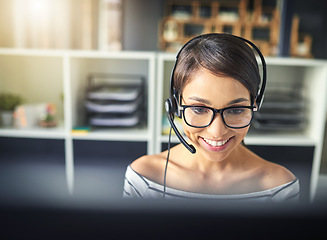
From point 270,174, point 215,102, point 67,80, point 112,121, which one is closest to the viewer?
point 215,102

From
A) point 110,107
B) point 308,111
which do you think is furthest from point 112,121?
point 308,111

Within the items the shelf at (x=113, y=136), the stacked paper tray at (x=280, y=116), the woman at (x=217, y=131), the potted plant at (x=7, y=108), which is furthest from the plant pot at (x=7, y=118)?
the woman at (x=217, y=131)

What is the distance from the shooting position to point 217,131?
19.2 inches

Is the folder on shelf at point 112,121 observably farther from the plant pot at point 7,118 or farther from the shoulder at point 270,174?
the shoulder at point 270,174

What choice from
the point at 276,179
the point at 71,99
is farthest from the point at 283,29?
the point at 276,179

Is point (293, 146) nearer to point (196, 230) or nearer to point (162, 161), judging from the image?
point (162, 161)

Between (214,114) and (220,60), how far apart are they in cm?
8

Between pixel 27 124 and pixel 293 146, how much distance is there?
4.58 feet

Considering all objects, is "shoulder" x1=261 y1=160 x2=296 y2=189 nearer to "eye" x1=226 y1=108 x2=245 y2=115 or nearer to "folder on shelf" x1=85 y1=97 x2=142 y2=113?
"eye" x1=226 y1=108 x2=245 y2=115

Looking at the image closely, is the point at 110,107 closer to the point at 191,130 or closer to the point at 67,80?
the point at 67,80

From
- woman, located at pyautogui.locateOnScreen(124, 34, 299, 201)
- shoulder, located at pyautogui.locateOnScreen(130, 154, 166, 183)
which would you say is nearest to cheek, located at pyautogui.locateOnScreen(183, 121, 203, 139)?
woman, located at pyautogui.locateOnScreen(124, 34, 299, 201)

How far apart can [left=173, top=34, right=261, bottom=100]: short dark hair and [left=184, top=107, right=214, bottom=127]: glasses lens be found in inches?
1.8

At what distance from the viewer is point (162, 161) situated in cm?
62

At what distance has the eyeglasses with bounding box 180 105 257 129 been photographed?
1.57 ft
